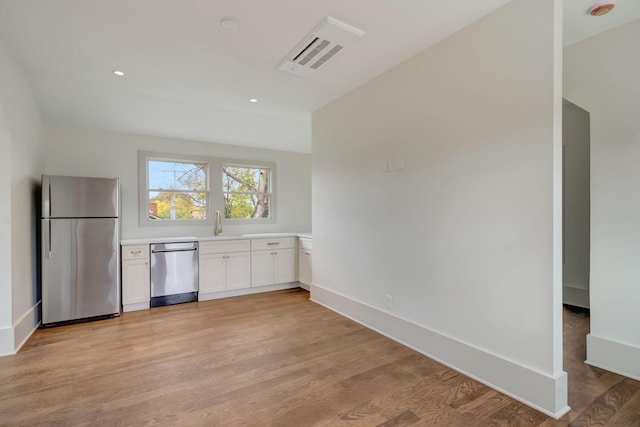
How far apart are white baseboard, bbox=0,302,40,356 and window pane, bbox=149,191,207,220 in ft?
6.06

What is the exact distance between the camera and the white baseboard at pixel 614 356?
7.23 feet

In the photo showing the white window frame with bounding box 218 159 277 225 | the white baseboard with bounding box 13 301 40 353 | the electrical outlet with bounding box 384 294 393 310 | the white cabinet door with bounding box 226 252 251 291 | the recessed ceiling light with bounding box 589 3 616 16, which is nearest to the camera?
the recessed ceiling light with bounding box 589 3 616 16

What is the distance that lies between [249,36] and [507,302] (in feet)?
8.71

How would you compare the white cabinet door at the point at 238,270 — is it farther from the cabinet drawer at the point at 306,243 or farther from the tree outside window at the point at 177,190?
the tree outside window at the point at 177,190

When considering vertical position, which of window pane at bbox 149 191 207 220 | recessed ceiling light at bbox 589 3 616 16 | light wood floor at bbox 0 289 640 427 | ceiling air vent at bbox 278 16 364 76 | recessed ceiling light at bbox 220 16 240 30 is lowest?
light wood floor at bbox 0 289 640 427

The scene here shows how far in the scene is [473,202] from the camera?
2240mm

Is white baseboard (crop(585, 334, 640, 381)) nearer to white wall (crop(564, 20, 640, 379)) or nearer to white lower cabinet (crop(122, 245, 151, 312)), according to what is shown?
white wall (crop(564, 20, 640, 379))

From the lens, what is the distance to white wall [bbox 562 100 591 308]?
12.3 ft

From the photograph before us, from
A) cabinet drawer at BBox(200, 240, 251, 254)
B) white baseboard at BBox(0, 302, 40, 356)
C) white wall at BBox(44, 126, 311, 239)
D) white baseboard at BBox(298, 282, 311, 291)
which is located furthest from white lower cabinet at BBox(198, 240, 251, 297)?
white baseboard at BBox(0, 302, 40, 356)

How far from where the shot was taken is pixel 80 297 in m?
3.41

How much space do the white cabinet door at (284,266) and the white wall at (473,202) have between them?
1679 mm

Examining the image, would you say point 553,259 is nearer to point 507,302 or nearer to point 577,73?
point 507,302

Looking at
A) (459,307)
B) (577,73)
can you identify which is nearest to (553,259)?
(459,307)

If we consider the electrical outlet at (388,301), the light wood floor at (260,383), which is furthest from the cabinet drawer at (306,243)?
the electrical outlet at (388,301)
